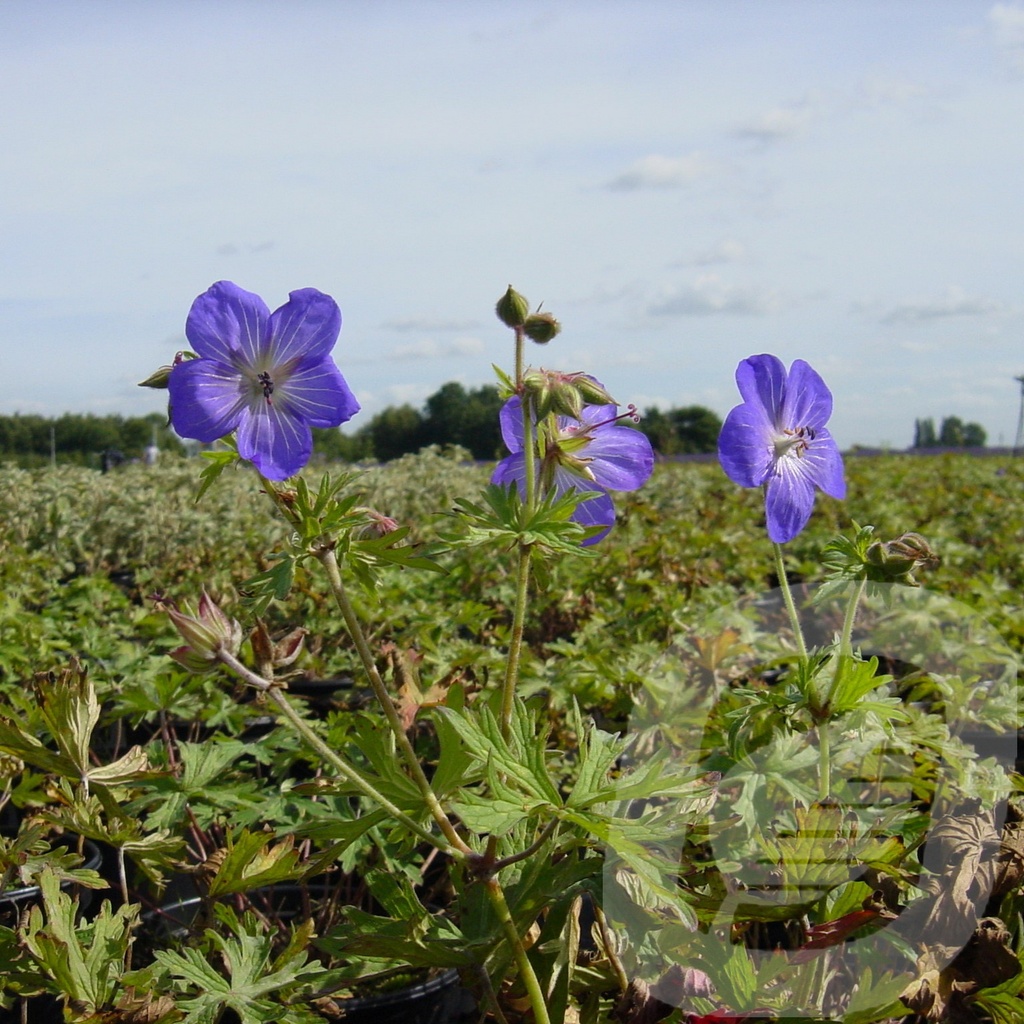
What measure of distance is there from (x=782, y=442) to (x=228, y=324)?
0.76 metres

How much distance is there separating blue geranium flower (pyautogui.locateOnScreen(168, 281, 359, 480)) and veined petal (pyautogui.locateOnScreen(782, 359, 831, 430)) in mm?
606

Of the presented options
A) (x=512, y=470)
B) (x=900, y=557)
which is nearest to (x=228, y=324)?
(x=512, y=470)

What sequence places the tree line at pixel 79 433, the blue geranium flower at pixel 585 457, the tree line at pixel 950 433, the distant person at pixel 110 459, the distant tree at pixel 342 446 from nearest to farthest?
the blue geranium flower at pixel 585 457 < the distant person at pixel 110 459 < the distant tree at pixel 342 446 < the tree line at pixel 79 433 < the tree line at pixel 950 433

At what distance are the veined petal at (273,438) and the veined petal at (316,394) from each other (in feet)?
0.04

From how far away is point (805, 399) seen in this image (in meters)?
1.47

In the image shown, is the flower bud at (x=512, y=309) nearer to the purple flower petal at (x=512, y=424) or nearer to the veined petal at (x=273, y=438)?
the purple flower petal at (x=512, y=424)

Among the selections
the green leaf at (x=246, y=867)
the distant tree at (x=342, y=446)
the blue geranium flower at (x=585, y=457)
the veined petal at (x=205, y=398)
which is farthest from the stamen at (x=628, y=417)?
the distant tree at (x=342, y=446)

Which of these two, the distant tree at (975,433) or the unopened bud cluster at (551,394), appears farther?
the distant tree at (975,433)

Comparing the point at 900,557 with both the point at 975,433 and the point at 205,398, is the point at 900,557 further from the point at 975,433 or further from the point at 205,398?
the point at 975,433

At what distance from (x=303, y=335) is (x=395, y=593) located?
2.01 meters

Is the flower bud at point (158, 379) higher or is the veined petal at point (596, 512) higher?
the flower bud at point (158, 379)

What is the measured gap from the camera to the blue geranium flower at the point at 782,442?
1.37 m

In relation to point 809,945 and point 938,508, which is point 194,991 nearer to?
point 809,945

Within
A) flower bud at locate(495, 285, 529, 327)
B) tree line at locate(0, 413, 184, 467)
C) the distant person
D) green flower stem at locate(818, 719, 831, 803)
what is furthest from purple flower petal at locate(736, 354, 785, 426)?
tree line at locate(0, 413, 184, 467)
